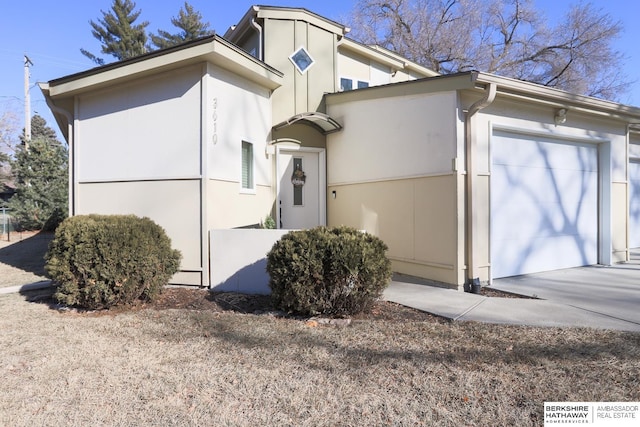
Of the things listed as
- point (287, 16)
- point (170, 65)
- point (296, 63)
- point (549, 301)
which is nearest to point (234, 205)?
point (170, 65)

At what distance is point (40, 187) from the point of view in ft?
52.5

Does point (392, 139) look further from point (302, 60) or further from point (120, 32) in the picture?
point (120, 32)

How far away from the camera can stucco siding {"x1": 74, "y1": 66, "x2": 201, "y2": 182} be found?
20.4 feet

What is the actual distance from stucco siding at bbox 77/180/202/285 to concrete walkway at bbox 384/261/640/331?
11.0ft

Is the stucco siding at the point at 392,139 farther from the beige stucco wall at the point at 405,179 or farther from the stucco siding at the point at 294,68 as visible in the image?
the stucco siding at the point at 294,68


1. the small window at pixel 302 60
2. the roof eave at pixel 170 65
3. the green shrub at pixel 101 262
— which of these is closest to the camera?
the green shrub at pixel 101 262

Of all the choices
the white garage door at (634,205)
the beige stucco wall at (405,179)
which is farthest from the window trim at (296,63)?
the white garage door at (634,205)

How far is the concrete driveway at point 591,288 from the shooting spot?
15.8 feet

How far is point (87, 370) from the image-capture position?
3.16m

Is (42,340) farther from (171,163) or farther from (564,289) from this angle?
(564,289)

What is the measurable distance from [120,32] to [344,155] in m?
25.5

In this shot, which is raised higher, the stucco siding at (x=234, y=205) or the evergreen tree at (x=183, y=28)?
the evergreen tree at (x=183, y=28)

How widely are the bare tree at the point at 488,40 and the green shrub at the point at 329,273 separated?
61.0ft

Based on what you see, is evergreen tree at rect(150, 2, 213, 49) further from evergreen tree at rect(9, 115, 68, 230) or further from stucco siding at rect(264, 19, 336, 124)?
stucco siding at rect(264, 19, 336, 124)
